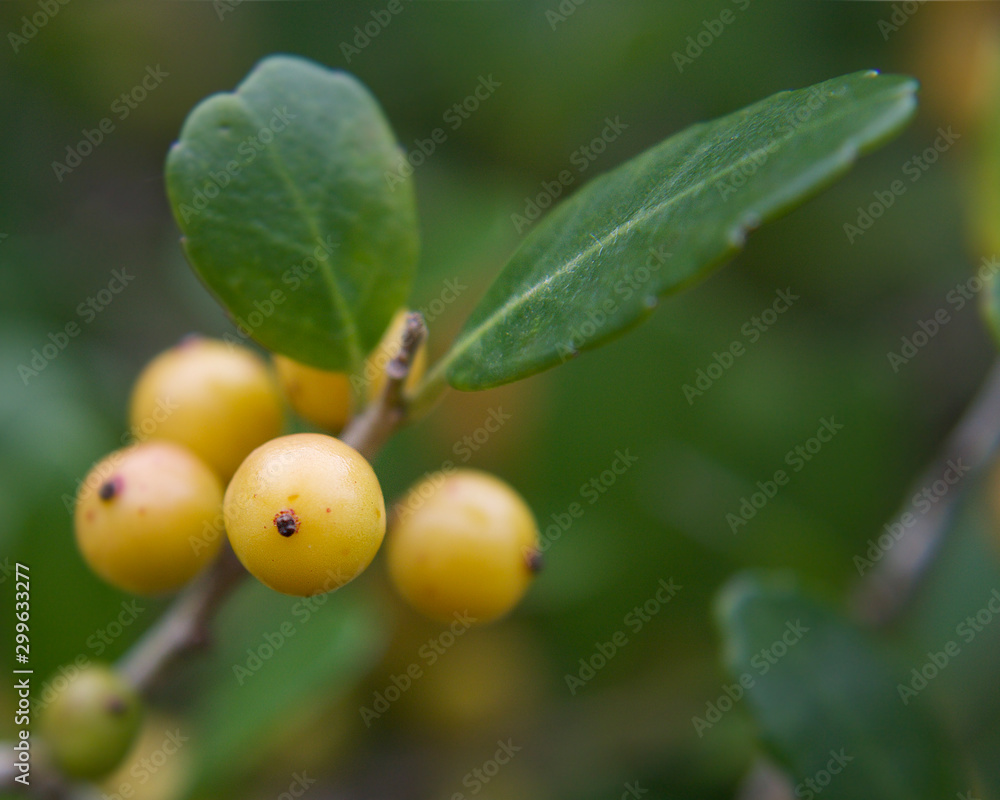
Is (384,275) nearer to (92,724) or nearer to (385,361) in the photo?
(385,361)

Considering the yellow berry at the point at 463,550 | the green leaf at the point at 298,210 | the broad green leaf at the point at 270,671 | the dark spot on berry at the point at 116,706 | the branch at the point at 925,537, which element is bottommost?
the branch at the point at 925,537

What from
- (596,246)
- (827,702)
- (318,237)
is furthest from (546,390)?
(596,246)

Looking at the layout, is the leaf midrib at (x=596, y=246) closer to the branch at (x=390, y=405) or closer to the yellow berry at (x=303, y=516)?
the branch at (x=390, y=405)

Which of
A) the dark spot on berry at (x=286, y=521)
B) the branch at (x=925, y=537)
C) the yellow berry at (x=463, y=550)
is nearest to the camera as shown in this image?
the dark spot on berry at (x=286, y=521)

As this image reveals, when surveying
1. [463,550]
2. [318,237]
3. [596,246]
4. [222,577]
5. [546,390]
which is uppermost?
[318,237]

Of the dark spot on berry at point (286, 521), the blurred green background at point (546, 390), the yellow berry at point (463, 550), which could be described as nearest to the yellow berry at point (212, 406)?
the yellow berry at point (463, 550)

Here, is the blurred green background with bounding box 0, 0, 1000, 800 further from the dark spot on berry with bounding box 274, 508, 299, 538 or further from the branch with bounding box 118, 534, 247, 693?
the dark spot on berry with bounding box 274, 508, 299, 538

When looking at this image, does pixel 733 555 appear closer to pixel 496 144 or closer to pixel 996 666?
pixel 996 666

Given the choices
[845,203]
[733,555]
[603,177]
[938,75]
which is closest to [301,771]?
[733,555]
